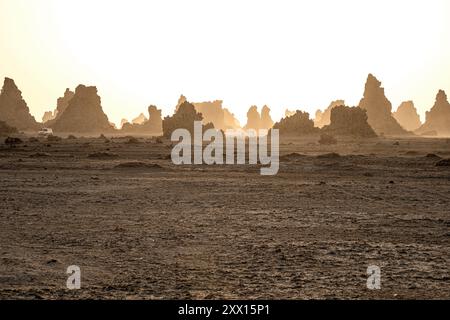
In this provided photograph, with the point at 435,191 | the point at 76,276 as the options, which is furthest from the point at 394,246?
the point at 435,191

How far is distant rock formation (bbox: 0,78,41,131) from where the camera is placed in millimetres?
155000

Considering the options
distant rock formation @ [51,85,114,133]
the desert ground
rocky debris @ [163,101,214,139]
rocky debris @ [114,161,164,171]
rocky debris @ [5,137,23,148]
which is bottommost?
the desert ground

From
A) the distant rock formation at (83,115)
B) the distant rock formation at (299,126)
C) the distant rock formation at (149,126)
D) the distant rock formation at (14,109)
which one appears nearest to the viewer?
the distant rock formation at (299,126)

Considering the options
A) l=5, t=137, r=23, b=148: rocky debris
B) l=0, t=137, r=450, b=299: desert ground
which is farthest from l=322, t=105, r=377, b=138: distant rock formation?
l=0, t=137, r=450, b=299: desert ground

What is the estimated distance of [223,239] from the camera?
1173cm

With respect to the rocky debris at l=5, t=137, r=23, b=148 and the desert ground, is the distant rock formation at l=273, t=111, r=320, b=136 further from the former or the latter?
the desert ground

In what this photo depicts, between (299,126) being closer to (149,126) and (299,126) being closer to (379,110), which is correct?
(379,110)

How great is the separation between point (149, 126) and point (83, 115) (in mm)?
36427

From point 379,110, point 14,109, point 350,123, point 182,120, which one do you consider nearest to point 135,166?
point 182,120

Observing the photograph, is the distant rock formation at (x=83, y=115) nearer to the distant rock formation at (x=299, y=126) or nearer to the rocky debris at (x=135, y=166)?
the distant rock formation at (x=299, y=126)

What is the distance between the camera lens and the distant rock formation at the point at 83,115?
16050cm

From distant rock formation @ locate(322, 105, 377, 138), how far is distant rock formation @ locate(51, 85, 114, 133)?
91.9 m

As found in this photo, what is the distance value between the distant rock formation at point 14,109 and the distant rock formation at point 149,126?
119ft

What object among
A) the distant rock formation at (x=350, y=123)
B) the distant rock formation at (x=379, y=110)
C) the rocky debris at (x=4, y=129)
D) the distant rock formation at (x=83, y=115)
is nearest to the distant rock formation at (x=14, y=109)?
the distant rock formation at (x=83, y=115)
